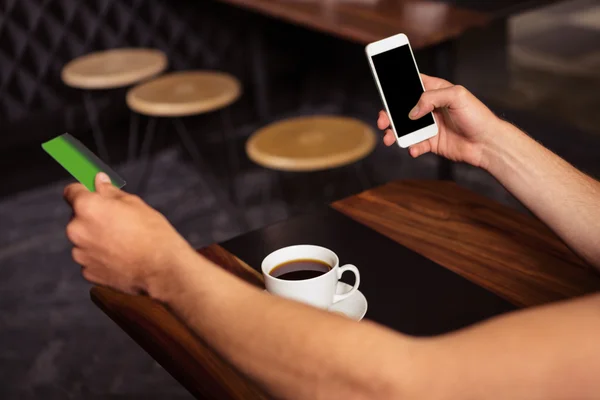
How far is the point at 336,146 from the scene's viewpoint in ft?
7.95

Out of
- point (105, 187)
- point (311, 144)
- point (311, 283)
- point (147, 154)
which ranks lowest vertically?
point (147, 154)

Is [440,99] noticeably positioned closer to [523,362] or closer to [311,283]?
[311,283]

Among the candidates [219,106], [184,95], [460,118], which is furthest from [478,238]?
[184,95]

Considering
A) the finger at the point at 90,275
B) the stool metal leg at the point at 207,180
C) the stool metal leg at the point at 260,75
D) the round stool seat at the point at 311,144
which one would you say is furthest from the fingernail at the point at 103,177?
the stool metal leg at the point at 260,75

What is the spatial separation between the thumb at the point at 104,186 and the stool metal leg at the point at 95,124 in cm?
257

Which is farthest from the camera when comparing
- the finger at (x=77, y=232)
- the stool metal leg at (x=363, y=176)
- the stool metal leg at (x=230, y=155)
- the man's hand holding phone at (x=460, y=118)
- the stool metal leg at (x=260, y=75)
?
the stool metal leg at (x=260, y=75)

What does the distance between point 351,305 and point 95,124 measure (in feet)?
8.83

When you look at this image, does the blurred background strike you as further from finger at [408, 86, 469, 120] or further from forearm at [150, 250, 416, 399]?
forearm at [150, 250, 416, 399]

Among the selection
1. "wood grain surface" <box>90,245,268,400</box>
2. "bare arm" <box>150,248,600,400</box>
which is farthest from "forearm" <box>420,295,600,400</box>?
"wood grain surface" <box>90,245,268,400</box>

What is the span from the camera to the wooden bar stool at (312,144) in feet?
7.70

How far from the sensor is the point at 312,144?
2461 mm

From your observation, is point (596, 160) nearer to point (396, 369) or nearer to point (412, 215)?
point (412, 215)

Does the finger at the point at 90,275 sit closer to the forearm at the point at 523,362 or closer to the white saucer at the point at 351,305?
the white saucer at the point at 351,305

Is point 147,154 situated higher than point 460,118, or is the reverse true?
point 460,118
